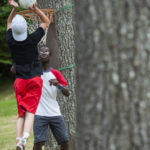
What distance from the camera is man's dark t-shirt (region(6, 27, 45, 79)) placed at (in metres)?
5.45

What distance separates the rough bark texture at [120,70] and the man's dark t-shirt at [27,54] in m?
2.75

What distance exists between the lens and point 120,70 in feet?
8.84

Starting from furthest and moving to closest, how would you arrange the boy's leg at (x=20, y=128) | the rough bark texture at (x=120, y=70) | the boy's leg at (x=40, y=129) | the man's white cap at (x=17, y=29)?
1. the boy's leg at (x=40, y=129)
2. the boy's leg at (x=20, y=128)
3. the man's white cap at (x=17, y=29)
4. the rough bark texture at (x=120, y=70)

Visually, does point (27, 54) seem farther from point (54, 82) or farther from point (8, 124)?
point (8, 124)

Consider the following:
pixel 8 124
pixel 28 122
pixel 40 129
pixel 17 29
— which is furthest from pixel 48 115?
pixel 8 124

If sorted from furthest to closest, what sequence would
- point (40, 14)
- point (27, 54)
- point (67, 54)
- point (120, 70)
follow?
point (67, 54) → point (27, 54) → point (40, 14) → point (120, 70)

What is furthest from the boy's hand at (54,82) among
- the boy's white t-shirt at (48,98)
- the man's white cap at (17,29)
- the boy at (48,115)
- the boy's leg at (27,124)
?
the man's white cap at (17,29)

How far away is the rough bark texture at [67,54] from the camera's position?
7113 millimetres

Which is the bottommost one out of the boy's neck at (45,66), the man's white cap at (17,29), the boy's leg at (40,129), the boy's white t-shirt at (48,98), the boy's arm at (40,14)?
the boy's leg at (40,129)

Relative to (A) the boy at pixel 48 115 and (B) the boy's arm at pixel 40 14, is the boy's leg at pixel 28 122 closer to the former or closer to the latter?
(A) the boy at pixel 48 115

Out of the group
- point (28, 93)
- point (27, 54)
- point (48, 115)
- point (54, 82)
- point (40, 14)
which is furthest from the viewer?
point (48, 115)

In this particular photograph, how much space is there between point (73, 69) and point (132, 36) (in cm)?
447

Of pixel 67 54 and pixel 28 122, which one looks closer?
pixel 28 122

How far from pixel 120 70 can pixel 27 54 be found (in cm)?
297
